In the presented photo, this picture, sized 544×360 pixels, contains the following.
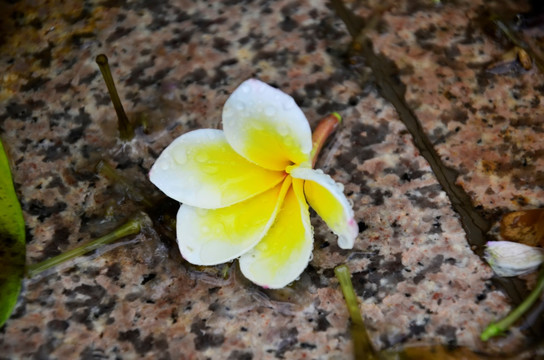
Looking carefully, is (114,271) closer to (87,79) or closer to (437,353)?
(87,79)

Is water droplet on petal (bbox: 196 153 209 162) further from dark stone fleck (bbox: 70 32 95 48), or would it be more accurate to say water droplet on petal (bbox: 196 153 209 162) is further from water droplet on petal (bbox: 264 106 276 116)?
dark stone fleck (bbox: 70 32 95 48)

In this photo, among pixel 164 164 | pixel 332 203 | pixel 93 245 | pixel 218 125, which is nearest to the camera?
pixel 332 203

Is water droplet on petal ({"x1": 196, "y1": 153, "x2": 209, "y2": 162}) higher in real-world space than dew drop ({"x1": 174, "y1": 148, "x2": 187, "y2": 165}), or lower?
lower

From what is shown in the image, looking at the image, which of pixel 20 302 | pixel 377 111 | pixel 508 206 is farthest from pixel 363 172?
pixel 20 302

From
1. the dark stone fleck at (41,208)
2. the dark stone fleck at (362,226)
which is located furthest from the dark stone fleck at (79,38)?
the dark stone fleck at (362,226)

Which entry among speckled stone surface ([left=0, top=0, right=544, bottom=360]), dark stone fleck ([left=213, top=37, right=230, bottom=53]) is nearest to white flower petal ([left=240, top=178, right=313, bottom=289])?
speckled stone surface ([left=0, top=0, right=544, bottom=360])

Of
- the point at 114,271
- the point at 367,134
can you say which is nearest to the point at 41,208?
the point at 114,271

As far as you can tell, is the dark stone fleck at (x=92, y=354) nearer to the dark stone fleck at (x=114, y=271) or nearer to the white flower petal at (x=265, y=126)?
the dark stone fleck at (x=114, y=271)
